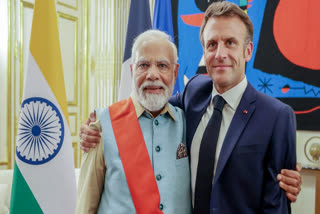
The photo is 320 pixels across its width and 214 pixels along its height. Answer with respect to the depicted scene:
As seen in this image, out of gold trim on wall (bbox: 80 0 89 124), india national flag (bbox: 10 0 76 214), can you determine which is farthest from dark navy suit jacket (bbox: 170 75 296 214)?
gold trim on wall (bbox: 80 0 89 124)

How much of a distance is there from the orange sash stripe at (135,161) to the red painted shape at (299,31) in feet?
6.38

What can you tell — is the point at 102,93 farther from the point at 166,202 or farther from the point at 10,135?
the point at 166,202

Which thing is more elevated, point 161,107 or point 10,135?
point 161,107

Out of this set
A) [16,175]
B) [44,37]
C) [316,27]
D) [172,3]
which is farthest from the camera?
[172,3]

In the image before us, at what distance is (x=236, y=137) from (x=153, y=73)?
0.42 metres

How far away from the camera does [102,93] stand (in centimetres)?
447

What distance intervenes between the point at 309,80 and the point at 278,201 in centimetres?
183

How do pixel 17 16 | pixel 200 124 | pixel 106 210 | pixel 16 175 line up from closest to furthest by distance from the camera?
1. pixel 106 210
2. pixel 200 124
3. pixel 16 175
4. pixel 17 16

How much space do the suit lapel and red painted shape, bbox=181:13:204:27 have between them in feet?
7.23

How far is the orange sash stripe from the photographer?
1.11 metres

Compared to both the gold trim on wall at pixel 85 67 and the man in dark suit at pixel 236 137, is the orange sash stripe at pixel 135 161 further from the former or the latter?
the gold trim on wall at pixel 85 67

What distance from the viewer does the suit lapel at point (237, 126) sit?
3.58 ft

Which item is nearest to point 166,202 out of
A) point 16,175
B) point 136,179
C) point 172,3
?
point 136,179

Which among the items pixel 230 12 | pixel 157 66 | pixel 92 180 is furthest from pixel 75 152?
pixel 230 12
